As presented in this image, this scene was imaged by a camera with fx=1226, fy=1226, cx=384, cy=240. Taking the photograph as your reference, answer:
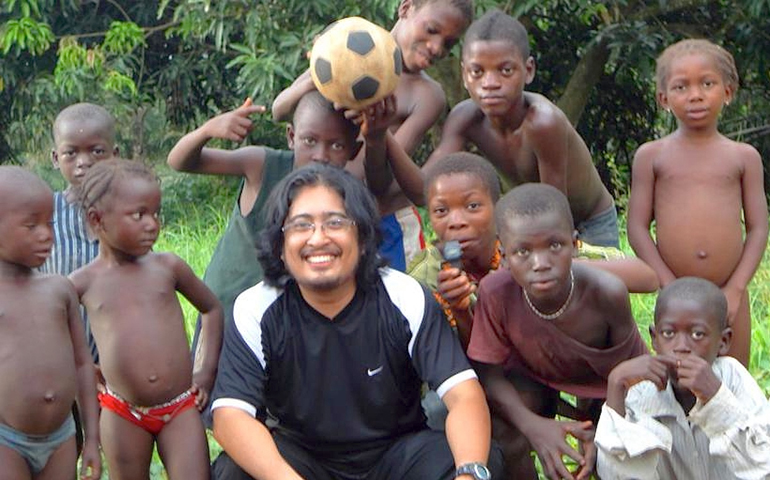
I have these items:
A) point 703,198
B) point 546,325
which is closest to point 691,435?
point 546,325

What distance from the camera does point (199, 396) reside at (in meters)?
4.04

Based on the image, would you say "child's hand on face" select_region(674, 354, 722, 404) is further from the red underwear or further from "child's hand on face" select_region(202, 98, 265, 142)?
"child's hand on face" select_region(202, 98, 265, 142)

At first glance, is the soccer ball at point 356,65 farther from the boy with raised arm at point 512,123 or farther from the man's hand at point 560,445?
the man's hand at point 560,445

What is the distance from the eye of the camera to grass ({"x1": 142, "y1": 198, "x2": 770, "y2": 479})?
17.5ft

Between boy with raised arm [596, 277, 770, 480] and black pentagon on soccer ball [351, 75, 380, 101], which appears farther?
black pentagon on soccer ball [351, 75, 380, 101]

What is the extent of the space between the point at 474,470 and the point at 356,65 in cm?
137

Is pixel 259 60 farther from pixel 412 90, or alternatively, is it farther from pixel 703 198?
pixel 703 198

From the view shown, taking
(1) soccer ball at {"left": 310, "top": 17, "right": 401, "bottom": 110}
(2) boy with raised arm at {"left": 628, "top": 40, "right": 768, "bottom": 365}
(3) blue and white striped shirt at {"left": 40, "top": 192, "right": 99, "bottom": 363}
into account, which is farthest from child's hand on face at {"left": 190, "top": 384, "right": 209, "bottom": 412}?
(2) boy with raised arm at {"left": 628, "top": 40, "right": 768, "bottom": 365}

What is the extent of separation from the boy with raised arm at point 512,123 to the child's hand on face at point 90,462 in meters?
1.56

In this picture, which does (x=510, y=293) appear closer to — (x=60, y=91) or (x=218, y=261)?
(x=218, y=261)

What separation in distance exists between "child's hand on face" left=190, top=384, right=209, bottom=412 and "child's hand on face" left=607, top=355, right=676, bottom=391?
1.35 meters

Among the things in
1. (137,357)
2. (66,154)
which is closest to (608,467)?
(137,357)

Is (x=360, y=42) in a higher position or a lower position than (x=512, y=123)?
higher

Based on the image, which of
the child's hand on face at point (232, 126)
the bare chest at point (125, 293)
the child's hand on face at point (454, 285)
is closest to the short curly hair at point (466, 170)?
the child's hand on face at point (454, 285)
